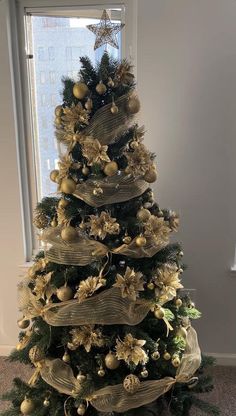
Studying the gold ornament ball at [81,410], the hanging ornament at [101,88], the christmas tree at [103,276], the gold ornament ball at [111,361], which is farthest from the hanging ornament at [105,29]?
the gold ornament ball at [81,410]

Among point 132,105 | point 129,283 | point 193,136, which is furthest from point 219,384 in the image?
point 132,105

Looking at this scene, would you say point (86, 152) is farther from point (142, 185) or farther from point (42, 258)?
point (42, 258)

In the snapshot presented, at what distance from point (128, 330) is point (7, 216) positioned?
0.99m

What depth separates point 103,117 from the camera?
1026 mm

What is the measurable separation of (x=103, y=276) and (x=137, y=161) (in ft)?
1.18

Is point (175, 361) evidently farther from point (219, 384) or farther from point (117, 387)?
point (219, 384)

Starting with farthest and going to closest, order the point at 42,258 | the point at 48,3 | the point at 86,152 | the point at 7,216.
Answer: the point at 7,216 → the point at 48,3 → the point at 42,258 → the point at 86,152

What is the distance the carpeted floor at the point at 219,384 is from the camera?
1.59 metres

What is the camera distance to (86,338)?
104cm

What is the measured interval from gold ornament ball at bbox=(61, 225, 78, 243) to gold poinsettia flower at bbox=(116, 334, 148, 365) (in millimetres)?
325

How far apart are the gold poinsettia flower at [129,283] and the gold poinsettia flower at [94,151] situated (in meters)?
0.32

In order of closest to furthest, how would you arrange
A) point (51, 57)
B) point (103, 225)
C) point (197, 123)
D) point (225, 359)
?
point (103, 225)
point (197, 123)
point (51, 57)
point (225, 359)

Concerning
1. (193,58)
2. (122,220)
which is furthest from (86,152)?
(193,58)

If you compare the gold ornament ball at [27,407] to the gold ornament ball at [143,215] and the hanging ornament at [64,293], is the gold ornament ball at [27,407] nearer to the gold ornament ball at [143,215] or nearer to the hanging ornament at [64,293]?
the hanging ornament at [64,293]
